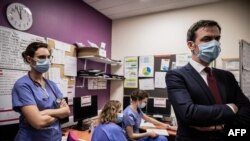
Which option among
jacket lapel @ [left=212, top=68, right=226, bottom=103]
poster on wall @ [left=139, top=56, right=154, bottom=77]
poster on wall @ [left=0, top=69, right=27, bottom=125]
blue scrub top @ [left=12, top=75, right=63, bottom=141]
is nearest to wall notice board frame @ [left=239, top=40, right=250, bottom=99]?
jacket lapel @ [left=212, top=68, right=226, bottom=103]

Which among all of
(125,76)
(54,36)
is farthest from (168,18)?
(54,36)

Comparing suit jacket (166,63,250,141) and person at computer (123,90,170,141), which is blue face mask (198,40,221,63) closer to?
suit jacket (166,63,250,141)

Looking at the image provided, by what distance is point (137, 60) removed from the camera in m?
3.78

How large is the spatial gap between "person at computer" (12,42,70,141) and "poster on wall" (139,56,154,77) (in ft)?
7.46

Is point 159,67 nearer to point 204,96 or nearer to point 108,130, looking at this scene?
point 108,130

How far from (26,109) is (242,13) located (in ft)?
10.6

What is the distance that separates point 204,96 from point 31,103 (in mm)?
1156

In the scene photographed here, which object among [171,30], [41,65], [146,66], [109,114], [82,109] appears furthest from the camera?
[146,66]

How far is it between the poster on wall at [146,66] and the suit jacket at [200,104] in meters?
2.46

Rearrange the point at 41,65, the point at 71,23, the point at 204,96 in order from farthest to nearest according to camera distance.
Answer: the point at 71,23, the point at 41,65, the point at 204,96

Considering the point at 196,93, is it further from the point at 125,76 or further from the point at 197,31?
the point at 125,76

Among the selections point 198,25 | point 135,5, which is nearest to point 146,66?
point 135,5

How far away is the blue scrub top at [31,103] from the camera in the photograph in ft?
4.46

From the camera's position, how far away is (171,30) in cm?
349
